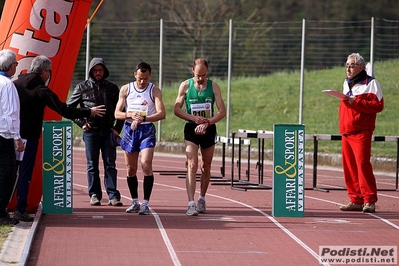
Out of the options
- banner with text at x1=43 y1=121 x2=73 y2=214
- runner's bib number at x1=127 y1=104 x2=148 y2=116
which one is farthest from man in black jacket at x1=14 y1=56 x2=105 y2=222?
runner's bib number at x1=127 y1=104 x2=148 y2=116

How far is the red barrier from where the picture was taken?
37.7ft

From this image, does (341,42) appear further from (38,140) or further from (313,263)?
(313,263)

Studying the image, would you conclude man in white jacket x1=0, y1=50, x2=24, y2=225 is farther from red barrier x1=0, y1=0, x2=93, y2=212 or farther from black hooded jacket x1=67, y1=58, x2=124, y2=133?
black hooded jacket x1=67, y1=58, x2=124, y2=133

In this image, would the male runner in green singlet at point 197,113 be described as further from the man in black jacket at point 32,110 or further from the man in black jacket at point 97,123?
the man in black jacket at point 32,110

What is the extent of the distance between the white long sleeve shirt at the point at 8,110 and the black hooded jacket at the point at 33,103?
0.58 m

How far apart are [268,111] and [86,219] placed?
16807 millimetres

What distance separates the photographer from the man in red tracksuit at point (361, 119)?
12297mm

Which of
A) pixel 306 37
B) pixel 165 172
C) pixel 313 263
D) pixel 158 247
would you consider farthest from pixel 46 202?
pixel 306 37

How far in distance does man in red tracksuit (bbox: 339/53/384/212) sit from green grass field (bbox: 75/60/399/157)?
1110 centimetres

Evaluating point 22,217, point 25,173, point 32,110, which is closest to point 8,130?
point 32,110

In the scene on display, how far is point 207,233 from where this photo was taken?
33.7ft

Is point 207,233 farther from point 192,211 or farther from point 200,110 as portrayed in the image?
point 200,110

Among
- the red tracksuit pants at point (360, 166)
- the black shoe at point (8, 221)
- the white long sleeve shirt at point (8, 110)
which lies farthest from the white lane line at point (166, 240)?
the red tracksuit pants at point (360, 166)

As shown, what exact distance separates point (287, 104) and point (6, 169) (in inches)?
686
